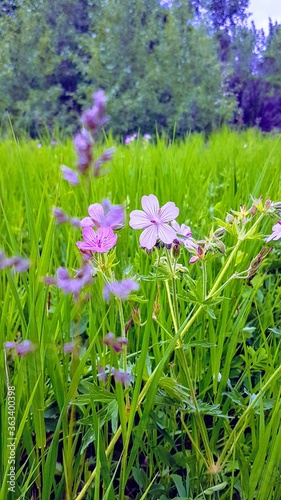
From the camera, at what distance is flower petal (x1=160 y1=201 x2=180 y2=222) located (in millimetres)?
384

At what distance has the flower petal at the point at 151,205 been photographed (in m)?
0.39

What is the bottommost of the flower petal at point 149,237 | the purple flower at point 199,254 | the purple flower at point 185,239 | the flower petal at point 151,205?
the purple flower at point 199,254

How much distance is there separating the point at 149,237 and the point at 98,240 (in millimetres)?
55

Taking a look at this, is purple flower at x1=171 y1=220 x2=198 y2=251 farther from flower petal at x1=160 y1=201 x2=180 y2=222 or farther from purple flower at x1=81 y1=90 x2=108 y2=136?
purple flower at x1=81 y1=90 x2=108 y2=136

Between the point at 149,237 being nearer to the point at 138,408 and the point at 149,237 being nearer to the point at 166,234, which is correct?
the point at 166,234

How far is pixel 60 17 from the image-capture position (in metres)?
3.57

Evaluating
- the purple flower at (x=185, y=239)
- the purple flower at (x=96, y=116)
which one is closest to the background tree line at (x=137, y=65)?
the purple flower at (x=185, y=239)

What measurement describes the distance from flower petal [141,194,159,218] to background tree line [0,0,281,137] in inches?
131

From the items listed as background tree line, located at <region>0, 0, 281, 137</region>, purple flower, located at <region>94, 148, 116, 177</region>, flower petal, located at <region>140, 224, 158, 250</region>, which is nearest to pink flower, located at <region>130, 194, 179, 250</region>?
flower petal, located at <region>140, 224, 158, 250</region>

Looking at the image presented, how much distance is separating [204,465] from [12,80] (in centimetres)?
454

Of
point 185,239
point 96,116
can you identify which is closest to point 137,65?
point 185,239

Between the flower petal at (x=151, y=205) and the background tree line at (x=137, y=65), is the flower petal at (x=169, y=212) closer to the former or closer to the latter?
the flower petal at (x=151, y=205)

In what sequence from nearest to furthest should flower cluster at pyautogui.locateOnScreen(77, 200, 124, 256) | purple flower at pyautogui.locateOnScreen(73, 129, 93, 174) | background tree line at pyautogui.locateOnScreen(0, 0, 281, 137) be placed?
purple flower at pyautogui.locateOnScreen(73, 129, 93, 174)
flower cluster at pyautogui.locateOnScreen(77, 200, 124, 256)
background tree line at pyautogui.locateOnScreen(0, 0, 281, 137)

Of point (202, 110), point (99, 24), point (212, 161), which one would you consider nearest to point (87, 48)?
point (99, 24)
